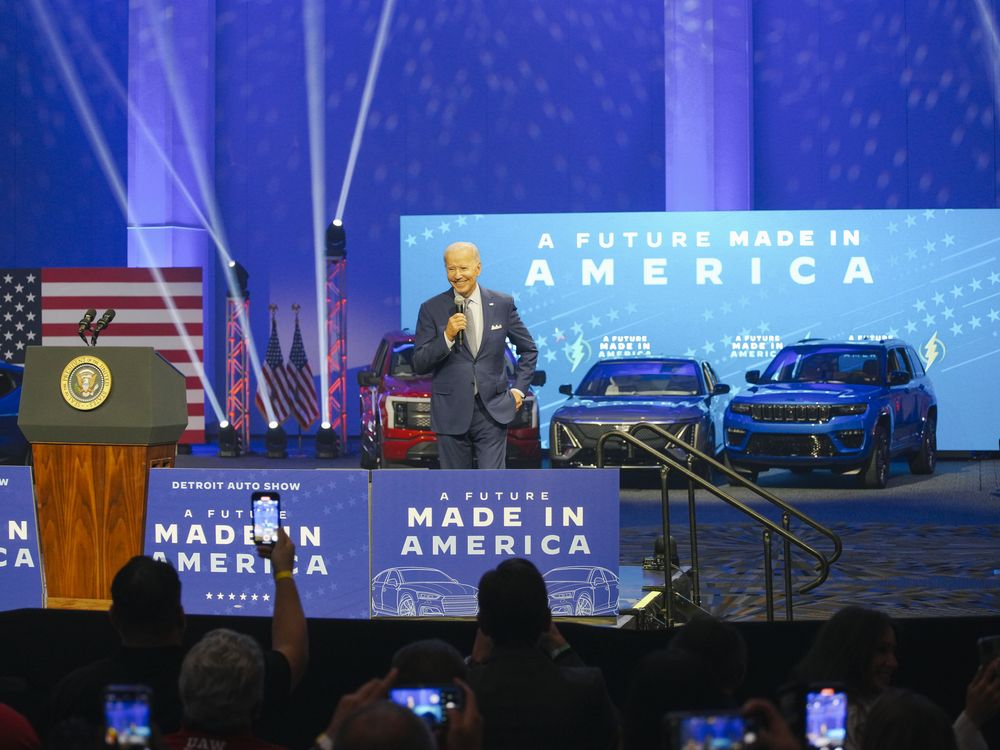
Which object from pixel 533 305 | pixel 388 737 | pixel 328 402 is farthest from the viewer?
pixel 328 402

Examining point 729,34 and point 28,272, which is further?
point 729,34

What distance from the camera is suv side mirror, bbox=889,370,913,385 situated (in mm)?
14375

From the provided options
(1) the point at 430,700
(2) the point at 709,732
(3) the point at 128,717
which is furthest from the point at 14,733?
(2) the point at 709,732

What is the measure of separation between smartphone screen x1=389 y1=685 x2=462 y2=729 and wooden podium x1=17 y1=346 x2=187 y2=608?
3.70m

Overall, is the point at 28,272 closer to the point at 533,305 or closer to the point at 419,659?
the point at 533,305

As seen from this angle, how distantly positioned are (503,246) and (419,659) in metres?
13.3

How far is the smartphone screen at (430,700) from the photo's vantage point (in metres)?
2.80

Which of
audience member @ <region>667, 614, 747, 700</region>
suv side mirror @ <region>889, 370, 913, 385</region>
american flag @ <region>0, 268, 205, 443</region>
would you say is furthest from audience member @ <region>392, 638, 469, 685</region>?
american flag @ <region>0, 268, 205, 443</region>

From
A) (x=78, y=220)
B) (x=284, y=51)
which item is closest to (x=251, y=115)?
(x=284, y=51)

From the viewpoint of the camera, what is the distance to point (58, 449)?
633 centimetres

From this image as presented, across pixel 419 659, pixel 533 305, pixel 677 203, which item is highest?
pixel 677 203

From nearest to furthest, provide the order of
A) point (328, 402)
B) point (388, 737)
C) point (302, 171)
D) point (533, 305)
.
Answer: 1. point (388, 737)
2. point (533, 305)
3. point (328, 402)
4. point (302, 171)

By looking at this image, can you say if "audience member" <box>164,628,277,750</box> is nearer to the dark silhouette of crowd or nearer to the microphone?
the dark silhouette of crowd

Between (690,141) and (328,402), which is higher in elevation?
(690,141)
